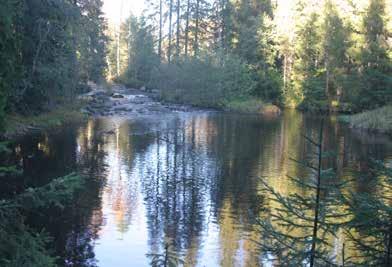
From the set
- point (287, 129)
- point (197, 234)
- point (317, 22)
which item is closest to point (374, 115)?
point (287, 129)

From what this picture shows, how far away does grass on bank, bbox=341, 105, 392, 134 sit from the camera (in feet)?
98.3

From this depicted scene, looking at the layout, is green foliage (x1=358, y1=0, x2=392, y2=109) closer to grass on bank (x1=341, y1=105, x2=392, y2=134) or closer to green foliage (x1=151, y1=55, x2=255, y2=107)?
grass on bank (x1=341, y1=105, x2=392, y2=134)

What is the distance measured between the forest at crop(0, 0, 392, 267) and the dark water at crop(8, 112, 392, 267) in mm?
69

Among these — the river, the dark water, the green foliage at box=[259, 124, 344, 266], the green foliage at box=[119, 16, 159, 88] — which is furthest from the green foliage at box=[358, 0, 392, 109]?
the green foliage at box=[259, 124, 344, 266]

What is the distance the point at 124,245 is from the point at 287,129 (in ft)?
67.7

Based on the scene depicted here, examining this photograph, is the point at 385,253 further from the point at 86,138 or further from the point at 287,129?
the point at 287,129

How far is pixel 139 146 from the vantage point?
22.2 metres

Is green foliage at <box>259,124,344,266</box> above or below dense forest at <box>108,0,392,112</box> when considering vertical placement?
below

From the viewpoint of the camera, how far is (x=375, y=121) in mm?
31266

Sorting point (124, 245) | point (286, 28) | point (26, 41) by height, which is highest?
point (286, 28)

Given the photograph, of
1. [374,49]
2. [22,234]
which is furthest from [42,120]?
[374,49]

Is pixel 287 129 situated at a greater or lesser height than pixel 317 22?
lesser

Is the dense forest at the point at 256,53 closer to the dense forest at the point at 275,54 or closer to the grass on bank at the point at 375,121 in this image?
the dense forest at the point at 275,54

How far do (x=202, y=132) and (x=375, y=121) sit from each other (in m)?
11.6
